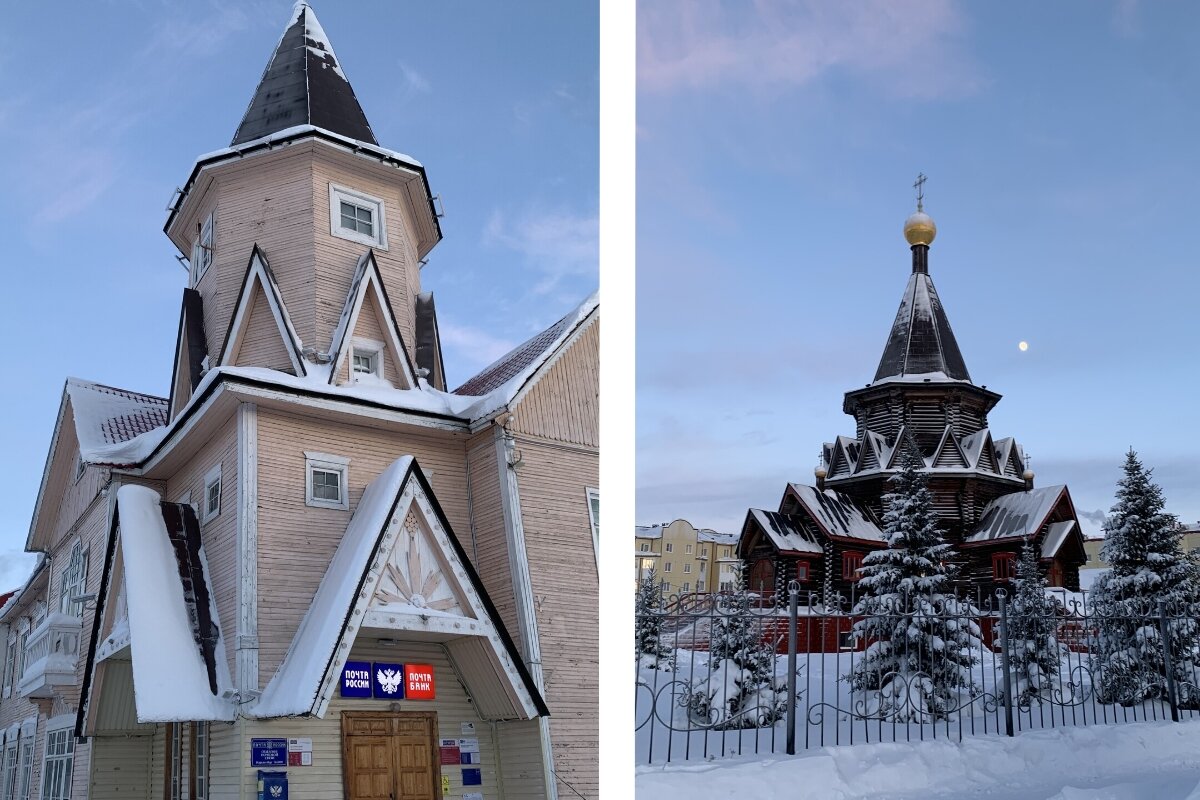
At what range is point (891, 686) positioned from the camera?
164 inches

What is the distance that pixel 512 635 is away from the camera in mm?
4207

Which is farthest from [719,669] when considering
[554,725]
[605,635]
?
[605,635]

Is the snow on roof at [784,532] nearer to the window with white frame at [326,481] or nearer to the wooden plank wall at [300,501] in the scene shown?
the wooden plank wall at [300,501]

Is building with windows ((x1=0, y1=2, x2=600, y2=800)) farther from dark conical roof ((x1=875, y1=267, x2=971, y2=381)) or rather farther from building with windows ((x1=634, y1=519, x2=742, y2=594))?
dark conical roof ((x1=875, y1=267, x2=971, y2=381))

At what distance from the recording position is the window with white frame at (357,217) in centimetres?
485

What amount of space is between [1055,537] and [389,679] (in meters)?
7.21

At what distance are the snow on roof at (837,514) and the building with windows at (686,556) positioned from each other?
2.70 feet

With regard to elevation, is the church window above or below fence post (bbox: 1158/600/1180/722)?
above

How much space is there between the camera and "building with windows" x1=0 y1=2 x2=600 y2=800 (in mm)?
3777

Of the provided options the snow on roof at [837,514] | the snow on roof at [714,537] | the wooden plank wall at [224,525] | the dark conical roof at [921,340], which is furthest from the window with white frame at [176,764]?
the dark conical roof at [921,340]

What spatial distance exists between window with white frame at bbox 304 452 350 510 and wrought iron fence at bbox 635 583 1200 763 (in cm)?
138

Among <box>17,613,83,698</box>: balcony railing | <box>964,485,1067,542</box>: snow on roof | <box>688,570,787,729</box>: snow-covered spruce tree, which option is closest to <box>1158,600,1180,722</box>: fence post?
<box>688,570,787,729</box>: snow-covered spruce tree

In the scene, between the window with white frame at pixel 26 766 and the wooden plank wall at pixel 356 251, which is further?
the window with white frame at pixel 26 766

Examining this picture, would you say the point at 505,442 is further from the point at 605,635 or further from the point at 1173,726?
the point at 1173,726
